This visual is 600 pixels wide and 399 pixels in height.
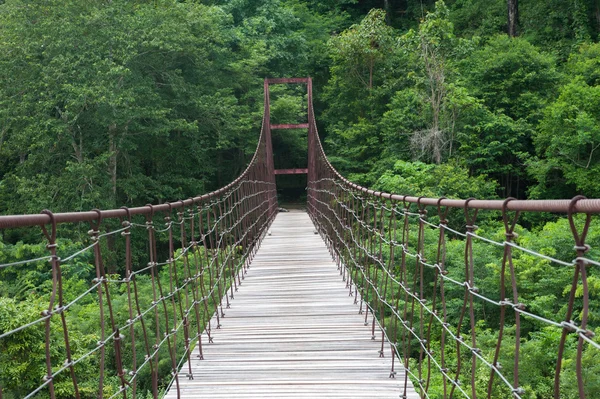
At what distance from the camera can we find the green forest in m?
9.00

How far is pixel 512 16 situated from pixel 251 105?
6.32 m

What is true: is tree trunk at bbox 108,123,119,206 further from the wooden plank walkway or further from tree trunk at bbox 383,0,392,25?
tree trunk at bbox 383,0,392,25

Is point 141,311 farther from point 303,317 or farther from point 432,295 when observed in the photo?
point 303,317

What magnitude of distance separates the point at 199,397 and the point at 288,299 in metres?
1.33

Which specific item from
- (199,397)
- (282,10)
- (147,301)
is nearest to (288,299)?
(199,397)

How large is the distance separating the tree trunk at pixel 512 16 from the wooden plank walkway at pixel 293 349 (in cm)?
1138

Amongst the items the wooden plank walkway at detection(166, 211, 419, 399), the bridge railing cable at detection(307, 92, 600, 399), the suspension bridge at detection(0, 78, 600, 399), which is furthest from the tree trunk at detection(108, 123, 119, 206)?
the wooden plank walkway at detection(166, 211, 419, 399)

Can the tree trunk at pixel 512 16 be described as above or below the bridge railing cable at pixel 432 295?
above

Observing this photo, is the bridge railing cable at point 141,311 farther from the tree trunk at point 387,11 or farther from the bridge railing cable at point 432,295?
the tree trunk at point 387,11

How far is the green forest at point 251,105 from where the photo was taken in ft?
29.5

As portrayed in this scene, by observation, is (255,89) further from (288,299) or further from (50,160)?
(288,299)

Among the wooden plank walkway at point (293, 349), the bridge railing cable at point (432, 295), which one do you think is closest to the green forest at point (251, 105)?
the bridge railing cable at point (432, 295)

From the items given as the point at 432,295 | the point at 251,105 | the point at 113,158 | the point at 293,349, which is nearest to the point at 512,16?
the point at 251,105

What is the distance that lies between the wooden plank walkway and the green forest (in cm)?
332
